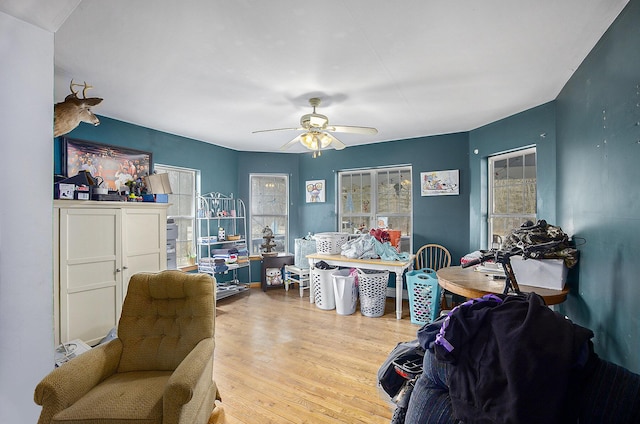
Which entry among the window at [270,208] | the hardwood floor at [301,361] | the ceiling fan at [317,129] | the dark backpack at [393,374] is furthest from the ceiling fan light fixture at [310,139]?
the window at [270,208]

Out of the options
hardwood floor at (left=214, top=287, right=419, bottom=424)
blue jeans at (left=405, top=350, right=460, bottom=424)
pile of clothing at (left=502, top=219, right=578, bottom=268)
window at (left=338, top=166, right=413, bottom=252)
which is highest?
window at (left=338, top=166, right=413, bottom=252)

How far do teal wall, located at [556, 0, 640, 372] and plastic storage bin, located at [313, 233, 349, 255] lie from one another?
2.81 metres

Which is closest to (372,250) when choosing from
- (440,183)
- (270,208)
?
(440,183)

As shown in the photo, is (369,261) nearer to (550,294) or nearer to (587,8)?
(550,294)

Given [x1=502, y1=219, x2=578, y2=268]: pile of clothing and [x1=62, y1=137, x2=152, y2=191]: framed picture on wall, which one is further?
[x1=62, y1=137, x2=152, y2=191]: framed picture on wall

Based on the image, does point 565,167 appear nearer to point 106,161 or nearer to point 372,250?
point 372,250

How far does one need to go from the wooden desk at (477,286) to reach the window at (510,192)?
1.34m

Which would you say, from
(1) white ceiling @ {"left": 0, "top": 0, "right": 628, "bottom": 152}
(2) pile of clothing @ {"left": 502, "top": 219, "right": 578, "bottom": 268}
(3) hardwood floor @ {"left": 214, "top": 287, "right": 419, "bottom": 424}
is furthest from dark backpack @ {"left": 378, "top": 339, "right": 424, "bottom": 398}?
(1) white ceiling @ {"left": 0, "top": 0, "right": 628, "bottom": 152}

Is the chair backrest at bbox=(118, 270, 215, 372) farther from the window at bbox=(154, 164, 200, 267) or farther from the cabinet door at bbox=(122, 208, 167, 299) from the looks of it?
the window at bbox=(154, 164, 200, 267)

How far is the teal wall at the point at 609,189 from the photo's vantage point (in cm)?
148

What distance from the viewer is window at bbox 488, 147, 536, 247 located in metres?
3.60

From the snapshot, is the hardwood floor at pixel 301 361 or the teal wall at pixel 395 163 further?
the teal wall at pixel 395 163

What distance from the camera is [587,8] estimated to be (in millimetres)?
1663

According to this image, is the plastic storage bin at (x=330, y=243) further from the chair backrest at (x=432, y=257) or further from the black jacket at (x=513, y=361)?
the black jacket at (x=513, y=361)
